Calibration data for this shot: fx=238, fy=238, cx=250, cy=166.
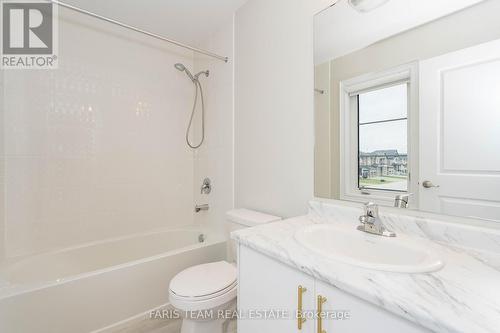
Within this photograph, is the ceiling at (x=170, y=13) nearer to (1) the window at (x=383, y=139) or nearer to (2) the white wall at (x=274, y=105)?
(2) the white wall at (x=274, y=105)

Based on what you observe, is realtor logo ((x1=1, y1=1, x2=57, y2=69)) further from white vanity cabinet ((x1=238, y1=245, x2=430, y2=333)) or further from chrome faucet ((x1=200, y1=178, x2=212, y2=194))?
white vanity cabinet ((x1=238, y1=245, x2=430, y2=333))

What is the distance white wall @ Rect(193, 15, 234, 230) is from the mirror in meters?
0.88

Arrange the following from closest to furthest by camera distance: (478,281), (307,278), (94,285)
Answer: (478,281) < (307,278) < (94,285)

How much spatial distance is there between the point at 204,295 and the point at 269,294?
46 cm

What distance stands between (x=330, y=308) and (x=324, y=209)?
639 millimetres

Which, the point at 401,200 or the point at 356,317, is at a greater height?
the point at 401,200

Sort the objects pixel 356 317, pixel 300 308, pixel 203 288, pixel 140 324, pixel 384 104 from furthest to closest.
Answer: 1. pixel 140 324
2. pixel 203 288
3. pixel 384 104
4. pixel 300 308
5. pixel 356 317

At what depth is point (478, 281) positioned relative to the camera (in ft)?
2.06

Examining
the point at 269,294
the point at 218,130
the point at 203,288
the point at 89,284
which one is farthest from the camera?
the point at 218,130

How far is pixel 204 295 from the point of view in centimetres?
118

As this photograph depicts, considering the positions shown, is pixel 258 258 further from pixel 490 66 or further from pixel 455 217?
pixel 490 66

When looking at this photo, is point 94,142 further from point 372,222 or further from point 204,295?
point 372,222

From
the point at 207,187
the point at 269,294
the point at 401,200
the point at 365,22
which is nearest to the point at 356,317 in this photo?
the point at 269,294

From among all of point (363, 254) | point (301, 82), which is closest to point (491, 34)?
point (301, 82)
